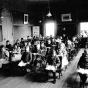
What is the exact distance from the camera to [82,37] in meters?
14.2

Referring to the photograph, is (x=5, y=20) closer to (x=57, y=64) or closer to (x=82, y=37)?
(x=57, y=64)

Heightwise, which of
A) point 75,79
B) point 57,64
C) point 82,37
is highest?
point 82,37

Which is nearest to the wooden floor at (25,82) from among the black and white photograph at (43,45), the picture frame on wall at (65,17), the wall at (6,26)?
the black and white photograph at (43,45)

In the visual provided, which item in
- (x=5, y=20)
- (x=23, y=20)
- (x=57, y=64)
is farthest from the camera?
(x=23, y=20)

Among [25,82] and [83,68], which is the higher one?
[83,68]

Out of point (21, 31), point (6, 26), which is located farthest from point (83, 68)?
point (21, 31)

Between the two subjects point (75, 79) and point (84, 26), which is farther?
point (84, 26)

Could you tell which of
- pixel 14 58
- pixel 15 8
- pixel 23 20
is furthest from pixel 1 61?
pixel 23 20

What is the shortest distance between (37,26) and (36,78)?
971cm

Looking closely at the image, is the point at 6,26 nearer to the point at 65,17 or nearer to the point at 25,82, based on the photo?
the point at 25,82

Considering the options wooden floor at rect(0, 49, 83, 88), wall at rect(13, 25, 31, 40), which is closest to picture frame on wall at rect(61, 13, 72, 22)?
wall at rect(13, 25, 31, 40)

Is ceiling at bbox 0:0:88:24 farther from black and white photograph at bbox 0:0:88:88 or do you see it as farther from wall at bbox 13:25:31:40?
wall at bbox 13:25:31:40

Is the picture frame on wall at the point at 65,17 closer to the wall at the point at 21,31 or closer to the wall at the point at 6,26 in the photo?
the wall at the point at 21,31

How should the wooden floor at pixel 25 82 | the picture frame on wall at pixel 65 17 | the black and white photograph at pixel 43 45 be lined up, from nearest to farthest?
1. the wooden floor at pixel 25 82
2. the black and white photograph at pixel 43 45
3. the picture frame on wall at pixel 65 17
